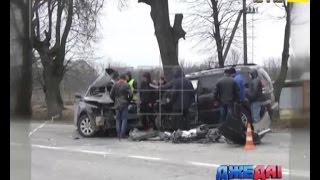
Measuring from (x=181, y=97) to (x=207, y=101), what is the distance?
0.17 meters

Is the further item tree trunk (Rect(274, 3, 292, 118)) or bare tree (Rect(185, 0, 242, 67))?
bare tree (Rect(185, 0, 242, 67))

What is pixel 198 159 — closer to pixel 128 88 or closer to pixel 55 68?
pixel 128 88

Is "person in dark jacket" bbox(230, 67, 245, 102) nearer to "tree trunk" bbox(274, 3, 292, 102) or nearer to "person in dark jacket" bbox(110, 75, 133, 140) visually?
"tree trunk" bbox(274, 3, 292, 102)

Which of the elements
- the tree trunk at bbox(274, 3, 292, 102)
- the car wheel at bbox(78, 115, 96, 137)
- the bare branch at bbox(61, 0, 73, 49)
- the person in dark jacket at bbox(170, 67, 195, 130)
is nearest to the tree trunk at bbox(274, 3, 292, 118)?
the tree trunk at bbox(274, 3, 292, 102)

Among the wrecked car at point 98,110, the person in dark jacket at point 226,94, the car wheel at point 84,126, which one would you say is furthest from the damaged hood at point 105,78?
the person in dark jacket at point 226,94

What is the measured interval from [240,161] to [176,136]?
434 mm

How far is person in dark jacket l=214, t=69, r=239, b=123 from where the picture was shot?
3.51m

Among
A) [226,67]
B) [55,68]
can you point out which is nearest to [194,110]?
[226,67]

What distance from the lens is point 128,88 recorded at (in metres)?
3.51

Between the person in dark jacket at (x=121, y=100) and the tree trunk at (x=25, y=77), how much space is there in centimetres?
55

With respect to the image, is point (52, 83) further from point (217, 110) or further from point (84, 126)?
point (217, 110)

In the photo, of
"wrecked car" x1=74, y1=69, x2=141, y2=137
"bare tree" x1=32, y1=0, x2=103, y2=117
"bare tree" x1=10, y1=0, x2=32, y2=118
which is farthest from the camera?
"wrecked car" x1=74, y1=69, x2=141, y2=137

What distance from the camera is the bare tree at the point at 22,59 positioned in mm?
3178

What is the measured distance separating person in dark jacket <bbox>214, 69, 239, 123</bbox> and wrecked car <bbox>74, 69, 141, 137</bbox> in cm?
54
